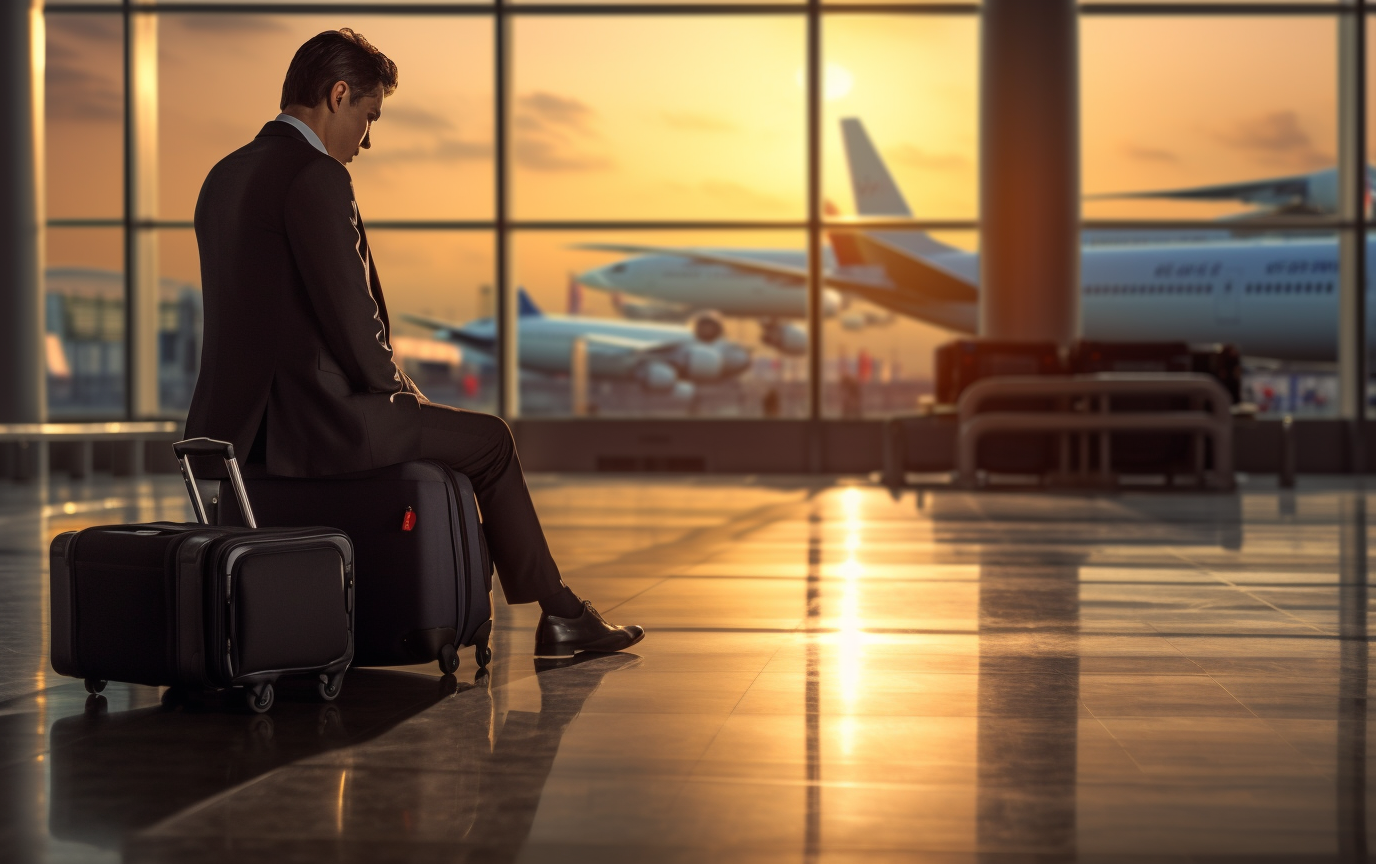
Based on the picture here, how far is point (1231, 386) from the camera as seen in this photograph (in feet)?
39.2

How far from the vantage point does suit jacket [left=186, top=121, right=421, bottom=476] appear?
10.7 feet

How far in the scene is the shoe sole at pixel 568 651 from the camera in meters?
3.76

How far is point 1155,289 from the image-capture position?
55.1 ft

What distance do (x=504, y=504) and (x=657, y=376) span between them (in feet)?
39.1

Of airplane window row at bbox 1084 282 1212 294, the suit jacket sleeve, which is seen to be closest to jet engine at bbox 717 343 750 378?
airplane window row at bbox 1084 282 1212 294

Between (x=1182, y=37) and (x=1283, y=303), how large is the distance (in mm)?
3197

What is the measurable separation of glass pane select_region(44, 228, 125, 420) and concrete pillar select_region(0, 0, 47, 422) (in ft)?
1.77

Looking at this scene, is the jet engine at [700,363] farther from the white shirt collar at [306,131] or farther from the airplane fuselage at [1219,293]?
the white shirt collar at [306,131]

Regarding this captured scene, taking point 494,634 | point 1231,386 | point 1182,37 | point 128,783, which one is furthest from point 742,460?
point 128,783

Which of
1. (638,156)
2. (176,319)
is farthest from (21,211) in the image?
(638,156)

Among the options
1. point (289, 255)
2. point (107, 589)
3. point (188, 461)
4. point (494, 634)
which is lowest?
point (494, 634)

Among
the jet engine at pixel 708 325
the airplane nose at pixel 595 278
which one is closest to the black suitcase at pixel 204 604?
the airplane nose at pixel 595 278

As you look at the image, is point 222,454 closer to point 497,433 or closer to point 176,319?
point 497,433

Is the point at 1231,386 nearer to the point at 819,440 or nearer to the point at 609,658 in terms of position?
the point at 819,440
